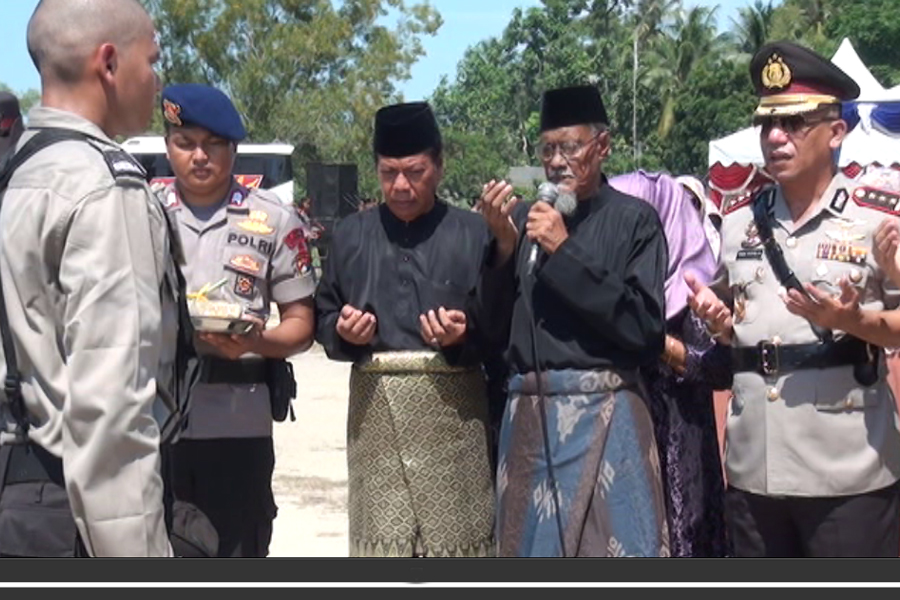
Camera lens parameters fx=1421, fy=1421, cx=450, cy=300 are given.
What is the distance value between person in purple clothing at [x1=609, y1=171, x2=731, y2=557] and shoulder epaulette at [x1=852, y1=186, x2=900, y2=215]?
2.14 feet

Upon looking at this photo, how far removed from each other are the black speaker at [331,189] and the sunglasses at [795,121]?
60.2 feet

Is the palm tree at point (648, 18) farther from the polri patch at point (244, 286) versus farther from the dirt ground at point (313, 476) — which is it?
the polri patch at point (244, 286)

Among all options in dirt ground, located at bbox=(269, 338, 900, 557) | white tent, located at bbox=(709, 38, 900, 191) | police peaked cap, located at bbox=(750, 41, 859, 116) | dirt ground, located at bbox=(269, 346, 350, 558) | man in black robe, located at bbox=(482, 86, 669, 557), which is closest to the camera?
police peaked cap, located at bbox=(750, 41, 859, 116)

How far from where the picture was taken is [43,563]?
8.83 ft

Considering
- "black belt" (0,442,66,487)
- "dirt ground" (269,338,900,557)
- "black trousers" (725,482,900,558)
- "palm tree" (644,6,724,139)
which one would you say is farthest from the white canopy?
"palm tree" (644,6,724,139)

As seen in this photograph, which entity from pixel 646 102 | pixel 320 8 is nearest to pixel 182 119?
pixel 320 8

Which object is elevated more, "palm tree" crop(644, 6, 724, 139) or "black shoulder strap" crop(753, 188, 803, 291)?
"palm tree" crop(644, 6, 724, 139)

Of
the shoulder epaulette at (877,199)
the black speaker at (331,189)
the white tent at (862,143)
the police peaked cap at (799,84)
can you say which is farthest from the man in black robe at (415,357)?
the black speaker at (331,189)

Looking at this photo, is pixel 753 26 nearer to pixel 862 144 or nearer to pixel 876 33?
pixel 876 33

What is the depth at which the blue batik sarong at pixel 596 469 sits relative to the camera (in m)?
3.97

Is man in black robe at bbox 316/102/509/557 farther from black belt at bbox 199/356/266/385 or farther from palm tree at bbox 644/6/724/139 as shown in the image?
palm tree at bbox 644/6/724/139

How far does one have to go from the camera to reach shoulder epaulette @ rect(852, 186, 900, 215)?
146 inches

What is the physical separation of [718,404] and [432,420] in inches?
88.2

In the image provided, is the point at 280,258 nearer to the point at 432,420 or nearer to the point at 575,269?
the point at 432,420
